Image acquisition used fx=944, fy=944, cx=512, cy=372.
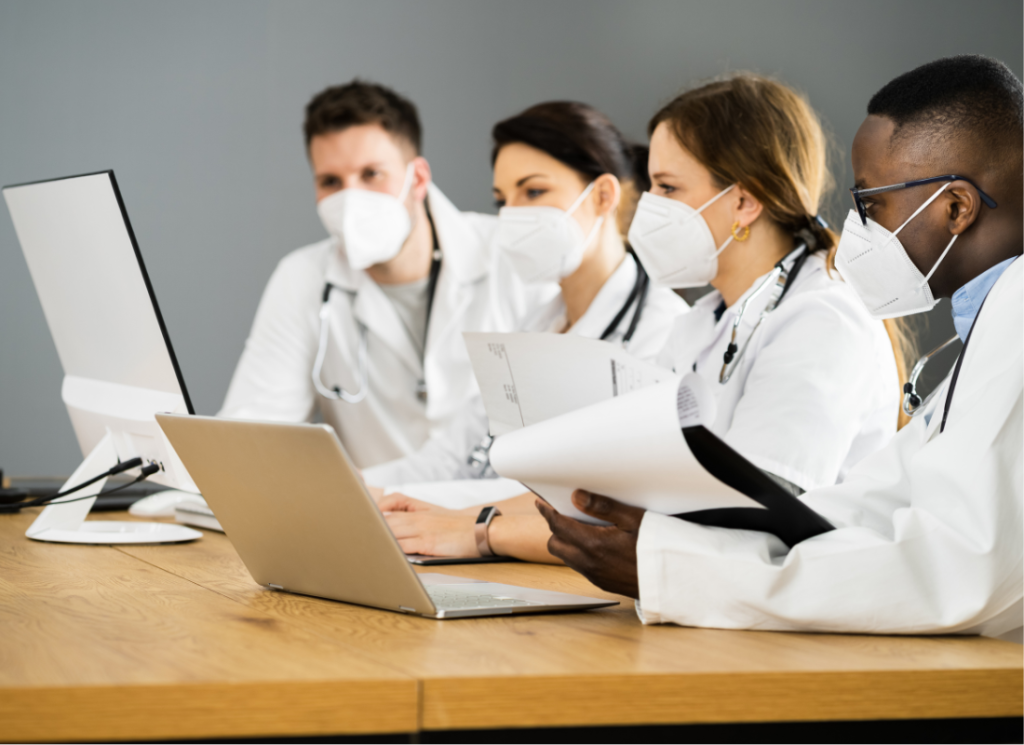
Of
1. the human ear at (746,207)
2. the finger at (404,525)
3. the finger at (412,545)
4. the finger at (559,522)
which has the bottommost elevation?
the finger at (412,545)

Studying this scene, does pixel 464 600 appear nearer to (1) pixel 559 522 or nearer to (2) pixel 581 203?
(1) pixel 559 522

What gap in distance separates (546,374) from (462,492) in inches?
30.1

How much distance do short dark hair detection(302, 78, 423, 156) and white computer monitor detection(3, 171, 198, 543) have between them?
4.59ft

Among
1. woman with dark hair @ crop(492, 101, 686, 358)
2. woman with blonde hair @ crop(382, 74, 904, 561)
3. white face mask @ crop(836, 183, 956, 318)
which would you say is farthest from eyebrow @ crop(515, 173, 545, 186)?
white face mask @ crop(836, 183, 956, 318)

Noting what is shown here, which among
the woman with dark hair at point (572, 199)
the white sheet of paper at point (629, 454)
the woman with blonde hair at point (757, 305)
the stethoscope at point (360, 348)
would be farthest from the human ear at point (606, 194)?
the white sheet of paper at point (629, 454)

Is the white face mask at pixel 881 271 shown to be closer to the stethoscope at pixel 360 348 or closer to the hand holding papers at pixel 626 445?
the hand holding papers at pixel 626 445

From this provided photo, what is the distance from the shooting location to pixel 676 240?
5.26ft

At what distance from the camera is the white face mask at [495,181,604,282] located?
82.5 inches

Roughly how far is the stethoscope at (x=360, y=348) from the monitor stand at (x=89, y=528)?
128 cm

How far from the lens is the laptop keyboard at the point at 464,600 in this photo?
835mm

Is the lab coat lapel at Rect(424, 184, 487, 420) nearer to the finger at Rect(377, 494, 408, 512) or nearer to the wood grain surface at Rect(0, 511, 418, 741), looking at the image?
the finger at Rect(377, 494, 408, 512)

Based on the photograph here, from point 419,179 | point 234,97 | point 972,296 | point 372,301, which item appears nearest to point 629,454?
point 972,296

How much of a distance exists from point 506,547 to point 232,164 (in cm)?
258

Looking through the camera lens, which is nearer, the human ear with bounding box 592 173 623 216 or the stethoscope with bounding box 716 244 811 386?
the stethoscope with bounding box 716 244 811 386
